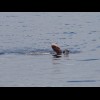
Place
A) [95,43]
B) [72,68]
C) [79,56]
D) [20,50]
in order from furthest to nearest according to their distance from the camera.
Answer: [95,43] → [20,50] → [79,56] → [72,68]

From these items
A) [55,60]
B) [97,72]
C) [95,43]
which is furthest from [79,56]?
[95,43]

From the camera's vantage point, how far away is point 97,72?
1330 centimetres

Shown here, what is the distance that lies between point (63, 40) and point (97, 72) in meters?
13.1
